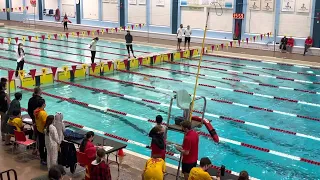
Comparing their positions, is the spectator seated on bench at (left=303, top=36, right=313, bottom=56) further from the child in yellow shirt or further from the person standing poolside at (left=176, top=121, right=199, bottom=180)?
the child in yellow shirt

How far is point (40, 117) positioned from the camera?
23.2ft

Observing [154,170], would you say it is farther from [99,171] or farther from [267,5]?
[267,5]

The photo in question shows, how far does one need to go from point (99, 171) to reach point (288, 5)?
62.6ft

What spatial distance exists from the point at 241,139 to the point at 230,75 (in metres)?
7.24

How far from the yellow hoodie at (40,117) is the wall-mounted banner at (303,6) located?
17920 mm

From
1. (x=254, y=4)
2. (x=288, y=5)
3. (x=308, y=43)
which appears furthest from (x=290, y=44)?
(x=254, y=4)

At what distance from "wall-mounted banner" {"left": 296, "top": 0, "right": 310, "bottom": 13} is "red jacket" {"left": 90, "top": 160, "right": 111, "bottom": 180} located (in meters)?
18.7

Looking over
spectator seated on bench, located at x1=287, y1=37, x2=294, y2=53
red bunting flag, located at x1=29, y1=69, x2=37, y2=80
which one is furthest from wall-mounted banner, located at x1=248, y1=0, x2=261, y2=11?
red bunting flag, located at x1=29, y1=69, x2=37, y2=80

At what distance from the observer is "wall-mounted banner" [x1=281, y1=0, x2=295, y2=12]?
21922mm

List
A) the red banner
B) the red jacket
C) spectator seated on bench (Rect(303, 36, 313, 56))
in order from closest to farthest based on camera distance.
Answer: the red jacket, the red banner, spectator seated on bench (Rect(303, 36, 313, 56))

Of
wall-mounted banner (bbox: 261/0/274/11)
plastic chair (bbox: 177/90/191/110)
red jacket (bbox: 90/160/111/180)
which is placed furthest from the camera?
wall-mounted banner (bbox: 261/0/274/11)

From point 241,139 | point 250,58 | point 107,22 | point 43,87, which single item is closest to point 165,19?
point 107,22

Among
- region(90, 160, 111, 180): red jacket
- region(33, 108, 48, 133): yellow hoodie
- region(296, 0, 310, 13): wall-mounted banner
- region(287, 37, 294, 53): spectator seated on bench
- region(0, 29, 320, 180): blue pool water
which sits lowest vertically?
region(0, 29, 320, 180): blue pool water

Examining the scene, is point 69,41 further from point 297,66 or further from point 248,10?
point 297,66
